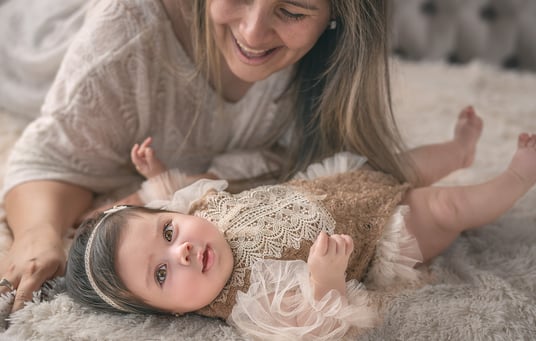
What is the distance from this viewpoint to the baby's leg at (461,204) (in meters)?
1.28

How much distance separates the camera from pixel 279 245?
3.77ft

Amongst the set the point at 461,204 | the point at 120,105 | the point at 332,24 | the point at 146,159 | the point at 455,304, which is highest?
the point at 332,24

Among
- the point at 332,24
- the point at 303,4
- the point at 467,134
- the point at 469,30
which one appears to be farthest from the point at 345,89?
the point at 469,30

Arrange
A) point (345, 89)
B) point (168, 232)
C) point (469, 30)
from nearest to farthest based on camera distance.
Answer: point (168, 232)
point (345, 89)
point (469, 30)

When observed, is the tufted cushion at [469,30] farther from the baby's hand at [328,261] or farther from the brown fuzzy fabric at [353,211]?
the baby's hand at [328,261]

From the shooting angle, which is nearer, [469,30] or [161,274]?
[161,274]

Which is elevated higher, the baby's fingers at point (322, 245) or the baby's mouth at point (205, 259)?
the baby's fingers at point (322, 245)

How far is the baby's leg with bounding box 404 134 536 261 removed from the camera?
128 cm

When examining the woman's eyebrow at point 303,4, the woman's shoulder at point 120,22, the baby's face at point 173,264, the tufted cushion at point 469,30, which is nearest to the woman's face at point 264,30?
the woman's eyebrow at point 303,4

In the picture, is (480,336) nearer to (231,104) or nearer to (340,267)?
(340,267)

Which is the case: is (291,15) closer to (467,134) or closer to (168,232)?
(168,232)

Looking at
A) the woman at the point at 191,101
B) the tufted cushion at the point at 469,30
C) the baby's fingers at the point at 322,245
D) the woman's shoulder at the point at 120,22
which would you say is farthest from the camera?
the tufted cushion at the point at 469,30

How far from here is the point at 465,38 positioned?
2.31m

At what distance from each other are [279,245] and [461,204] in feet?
1.31
